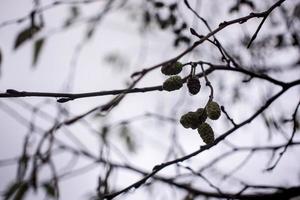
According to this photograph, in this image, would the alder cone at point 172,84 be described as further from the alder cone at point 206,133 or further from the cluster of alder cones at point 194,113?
the alder cone at point 206,133

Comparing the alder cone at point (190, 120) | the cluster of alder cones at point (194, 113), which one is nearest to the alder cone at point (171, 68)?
the cluster of alder cones at point (194, 113)

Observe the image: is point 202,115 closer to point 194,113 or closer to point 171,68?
point 194,113

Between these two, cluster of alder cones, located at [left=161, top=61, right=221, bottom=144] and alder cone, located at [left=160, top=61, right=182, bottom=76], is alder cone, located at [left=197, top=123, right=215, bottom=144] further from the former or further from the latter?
alder cone, located at [left=160, top=61, right=182, bottom=76]

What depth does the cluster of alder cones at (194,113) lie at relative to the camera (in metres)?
0.78

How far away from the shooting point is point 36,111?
155 centimetres

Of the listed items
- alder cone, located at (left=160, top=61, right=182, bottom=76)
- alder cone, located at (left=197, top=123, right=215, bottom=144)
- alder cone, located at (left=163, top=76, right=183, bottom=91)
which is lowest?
alder cone, located at (left=197, top=123, right=215, bottom=144)

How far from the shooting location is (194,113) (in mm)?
830

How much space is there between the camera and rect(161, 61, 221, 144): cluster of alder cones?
0.78m

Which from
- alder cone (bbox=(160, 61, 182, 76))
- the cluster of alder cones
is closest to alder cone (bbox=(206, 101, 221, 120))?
the cluster of alder cones

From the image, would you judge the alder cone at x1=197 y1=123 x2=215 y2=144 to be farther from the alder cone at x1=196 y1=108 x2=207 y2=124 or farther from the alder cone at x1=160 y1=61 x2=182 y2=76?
the alder cone at x1=160 y1=61 x2=182 y2=76

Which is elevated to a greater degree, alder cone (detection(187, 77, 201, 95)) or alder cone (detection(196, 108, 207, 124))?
alder cone (detection(187, 77, 201, 95))

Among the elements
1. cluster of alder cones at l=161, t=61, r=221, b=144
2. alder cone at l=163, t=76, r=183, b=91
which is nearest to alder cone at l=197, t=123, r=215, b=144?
cluster of alder cones at l=161, t=61, r=221, b=144

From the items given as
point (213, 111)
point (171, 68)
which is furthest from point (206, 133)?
point (171, 68)

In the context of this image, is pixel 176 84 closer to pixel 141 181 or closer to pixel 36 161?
pixel 141 181
